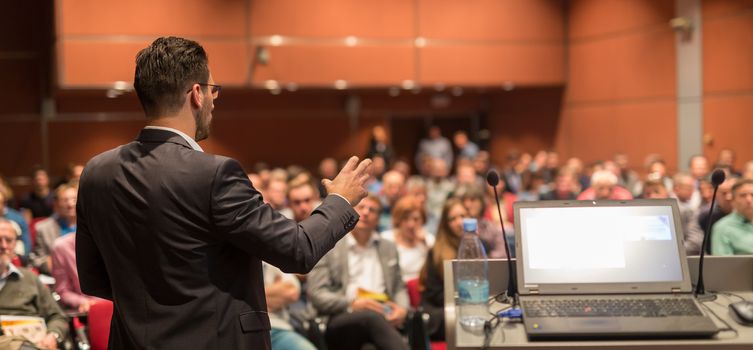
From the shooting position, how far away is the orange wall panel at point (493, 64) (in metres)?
12.8

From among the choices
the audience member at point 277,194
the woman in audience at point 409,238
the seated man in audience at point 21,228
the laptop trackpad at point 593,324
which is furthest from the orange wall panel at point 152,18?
the laptop trackpad at point 593,324

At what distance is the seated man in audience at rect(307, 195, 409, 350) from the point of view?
4.56 meters

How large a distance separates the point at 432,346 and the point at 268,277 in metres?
1.00

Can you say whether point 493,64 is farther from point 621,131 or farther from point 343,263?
point 343,263

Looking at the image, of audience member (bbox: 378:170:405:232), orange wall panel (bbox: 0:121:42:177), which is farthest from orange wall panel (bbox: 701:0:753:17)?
orange wall panel (bbox: 0:121:42:177)

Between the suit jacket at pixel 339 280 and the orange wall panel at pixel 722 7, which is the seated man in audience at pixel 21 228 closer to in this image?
the suit jacket at pixel 339 280

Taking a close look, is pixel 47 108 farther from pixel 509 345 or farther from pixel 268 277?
pixel 509 345

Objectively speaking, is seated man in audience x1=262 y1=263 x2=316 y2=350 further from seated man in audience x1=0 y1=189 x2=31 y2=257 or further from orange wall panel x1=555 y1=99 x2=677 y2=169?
orange wall panel x1=555 y1=99 x2=677 y2=169

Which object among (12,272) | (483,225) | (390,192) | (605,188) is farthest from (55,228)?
(605,188)

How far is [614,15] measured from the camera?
514 inches

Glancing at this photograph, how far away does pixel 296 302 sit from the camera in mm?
5055

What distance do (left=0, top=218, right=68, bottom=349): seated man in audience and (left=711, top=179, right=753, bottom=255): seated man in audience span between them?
11.4 ft

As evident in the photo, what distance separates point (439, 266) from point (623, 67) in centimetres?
915

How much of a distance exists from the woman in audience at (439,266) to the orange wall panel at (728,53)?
7505 mm
